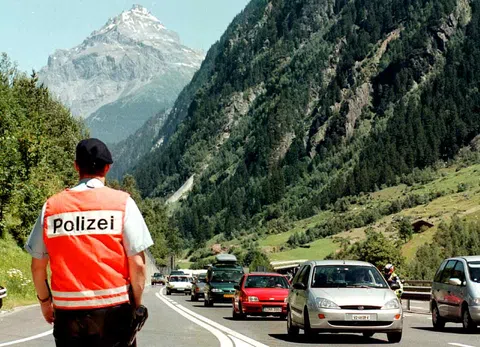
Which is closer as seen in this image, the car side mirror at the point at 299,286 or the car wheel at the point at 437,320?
the car side mirror at the point at 299,286

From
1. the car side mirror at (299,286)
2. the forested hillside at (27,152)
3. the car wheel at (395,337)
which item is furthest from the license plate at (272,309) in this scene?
the forested hillside at (27,152)

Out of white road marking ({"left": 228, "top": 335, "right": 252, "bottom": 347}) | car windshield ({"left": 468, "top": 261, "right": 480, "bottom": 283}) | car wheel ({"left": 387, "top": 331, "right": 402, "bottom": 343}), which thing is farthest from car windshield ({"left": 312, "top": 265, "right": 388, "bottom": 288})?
car windshield ({"left": 468, "top": 261, "right": 480, "bottom": 283})

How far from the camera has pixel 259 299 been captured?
25.6m

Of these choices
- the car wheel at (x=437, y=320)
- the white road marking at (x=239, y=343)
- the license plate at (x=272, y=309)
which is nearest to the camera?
the white road marking at (x=239, y=343)

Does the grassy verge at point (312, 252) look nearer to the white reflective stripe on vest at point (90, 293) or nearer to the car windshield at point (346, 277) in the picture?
the car windshield at point (346, 277)

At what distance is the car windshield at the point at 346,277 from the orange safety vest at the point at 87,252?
39.9 ft

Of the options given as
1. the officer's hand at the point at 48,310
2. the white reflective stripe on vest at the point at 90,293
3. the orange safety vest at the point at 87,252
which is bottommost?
the officer's hand at the point at 48,310

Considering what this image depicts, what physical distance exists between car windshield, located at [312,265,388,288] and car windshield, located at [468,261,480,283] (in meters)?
3.10

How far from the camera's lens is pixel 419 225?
161 metres

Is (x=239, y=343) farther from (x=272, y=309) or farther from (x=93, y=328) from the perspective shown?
(x=93, y=328)

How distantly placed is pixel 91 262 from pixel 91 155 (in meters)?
0.76

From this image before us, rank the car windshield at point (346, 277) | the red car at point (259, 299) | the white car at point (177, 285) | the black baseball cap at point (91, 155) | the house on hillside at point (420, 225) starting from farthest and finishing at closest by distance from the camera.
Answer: the house on hillside at point (420, 225), the white car at point (177, 285), the red car at point (259, 299), the car windshield at point (346, 277), the black baseball cap at point (91, 155)

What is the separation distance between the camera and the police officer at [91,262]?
5.55 m

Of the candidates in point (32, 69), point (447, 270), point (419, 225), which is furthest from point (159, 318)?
point (419, 225)
